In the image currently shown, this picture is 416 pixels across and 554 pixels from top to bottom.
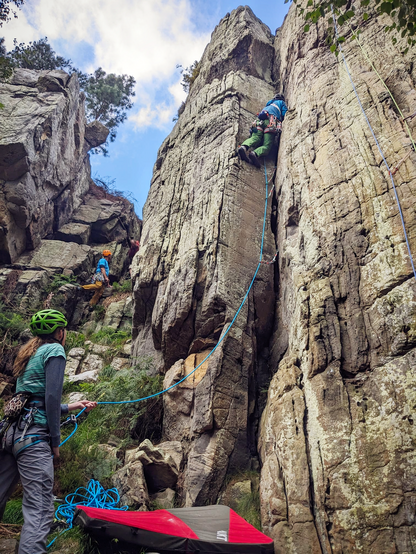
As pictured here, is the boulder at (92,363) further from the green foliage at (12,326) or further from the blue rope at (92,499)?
the blue rope at (92,499)

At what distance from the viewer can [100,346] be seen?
38.3ft

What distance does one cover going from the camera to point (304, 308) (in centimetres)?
625

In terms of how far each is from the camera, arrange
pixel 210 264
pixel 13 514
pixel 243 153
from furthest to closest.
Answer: pixel 243 153, pixel 210 264, pixel 13 514

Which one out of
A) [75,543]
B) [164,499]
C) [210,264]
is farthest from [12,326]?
[75,543]

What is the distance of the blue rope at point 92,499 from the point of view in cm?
498

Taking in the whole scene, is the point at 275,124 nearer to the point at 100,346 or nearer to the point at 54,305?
the point at 100,346

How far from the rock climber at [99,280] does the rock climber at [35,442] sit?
1144cm

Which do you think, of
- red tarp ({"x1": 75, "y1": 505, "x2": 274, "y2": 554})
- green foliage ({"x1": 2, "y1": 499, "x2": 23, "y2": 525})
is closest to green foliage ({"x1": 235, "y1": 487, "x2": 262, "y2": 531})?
red tarp ({"x1": 75, "y1": 505, "x2": 274, "y2": 554})

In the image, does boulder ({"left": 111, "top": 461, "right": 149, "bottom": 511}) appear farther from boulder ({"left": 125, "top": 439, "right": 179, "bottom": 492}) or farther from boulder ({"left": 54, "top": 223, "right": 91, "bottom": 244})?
boulder ({"left": 54, "top": 223, "right": 91, "bottom": 244})

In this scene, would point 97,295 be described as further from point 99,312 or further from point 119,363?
point 119,363

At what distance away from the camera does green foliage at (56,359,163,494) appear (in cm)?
587

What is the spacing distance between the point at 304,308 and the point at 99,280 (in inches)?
433

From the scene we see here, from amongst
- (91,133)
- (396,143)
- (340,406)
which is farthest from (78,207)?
(340,406)

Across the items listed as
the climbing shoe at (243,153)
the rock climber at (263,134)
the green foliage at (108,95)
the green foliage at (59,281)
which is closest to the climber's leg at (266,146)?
the rock climber at (263,134)
